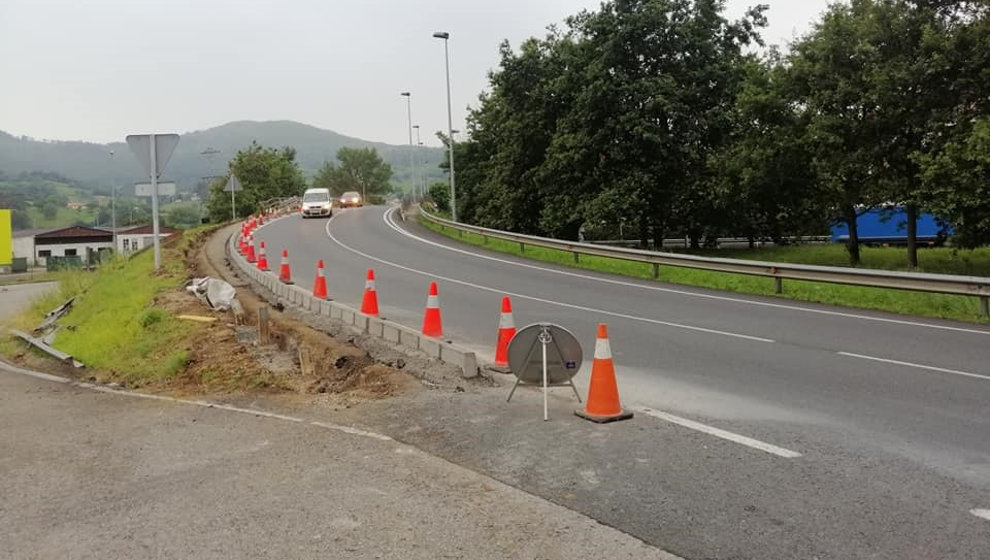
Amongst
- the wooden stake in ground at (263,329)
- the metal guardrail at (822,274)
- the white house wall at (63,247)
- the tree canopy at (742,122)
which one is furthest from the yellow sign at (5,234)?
the white house wall at (63,247)

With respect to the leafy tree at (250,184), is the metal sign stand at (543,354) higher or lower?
lower

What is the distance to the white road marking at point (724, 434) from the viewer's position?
16.5 feet

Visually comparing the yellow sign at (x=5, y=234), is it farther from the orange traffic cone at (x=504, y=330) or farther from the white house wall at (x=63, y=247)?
the white house wall at (x=63, y=247)

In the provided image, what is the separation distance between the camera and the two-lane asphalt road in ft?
17.8

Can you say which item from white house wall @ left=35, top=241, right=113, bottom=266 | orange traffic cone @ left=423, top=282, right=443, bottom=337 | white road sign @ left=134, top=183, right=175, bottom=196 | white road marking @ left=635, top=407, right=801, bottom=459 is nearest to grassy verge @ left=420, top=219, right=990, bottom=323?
white road marking @ left=635, top=407, right=801, bottom=459

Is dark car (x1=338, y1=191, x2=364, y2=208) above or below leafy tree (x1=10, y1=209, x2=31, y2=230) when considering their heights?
below

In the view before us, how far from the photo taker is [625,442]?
5316 mm

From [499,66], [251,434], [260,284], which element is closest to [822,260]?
[499,66]

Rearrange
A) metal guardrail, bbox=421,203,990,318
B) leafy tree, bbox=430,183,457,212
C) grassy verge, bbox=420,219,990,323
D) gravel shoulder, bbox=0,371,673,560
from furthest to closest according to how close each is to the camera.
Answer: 1. leafy tree, bbox=430,183,457,212
2. grassy verge, bbox=420,219,990,323
3. metal guardrail, bbox=421,203,990,318
4. gravel shoulder, bbox=0,371,673,560

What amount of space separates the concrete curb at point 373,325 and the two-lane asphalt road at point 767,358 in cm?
83

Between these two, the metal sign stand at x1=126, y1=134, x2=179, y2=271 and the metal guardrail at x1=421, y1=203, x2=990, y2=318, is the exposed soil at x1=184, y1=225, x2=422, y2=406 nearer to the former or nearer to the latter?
the metal sign stand at x1=126, y1=134, x2=179, y2=271

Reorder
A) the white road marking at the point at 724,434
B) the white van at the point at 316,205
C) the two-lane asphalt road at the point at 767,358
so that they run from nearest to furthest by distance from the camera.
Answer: the white road marking at the point at 724,434 → the two-lane asphalt road at the point at 767,358 → the white van at the point at 316,205

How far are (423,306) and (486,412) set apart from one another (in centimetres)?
719

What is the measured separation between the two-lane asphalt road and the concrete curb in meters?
0.83
